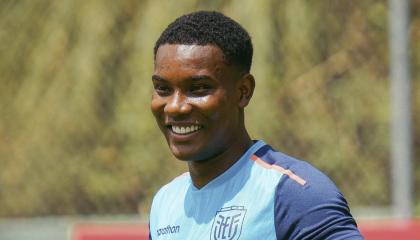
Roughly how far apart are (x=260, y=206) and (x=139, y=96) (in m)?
4.07

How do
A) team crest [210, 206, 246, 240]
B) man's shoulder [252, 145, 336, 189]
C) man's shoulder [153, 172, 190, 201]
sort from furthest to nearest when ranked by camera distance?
man's shoulder [153, 172, 190, 201] → team crest [210, 206, 246, 240] → man's shoulder [252, 145, 336, 189]

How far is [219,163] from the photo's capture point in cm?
334

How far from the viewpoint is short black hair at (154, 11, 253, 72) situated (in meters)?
3.22

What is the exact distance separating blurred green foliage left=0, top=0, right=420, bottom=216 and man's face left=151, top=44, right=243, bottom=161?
332 cm

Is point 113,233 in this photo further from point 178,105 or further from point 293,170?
point 293,170

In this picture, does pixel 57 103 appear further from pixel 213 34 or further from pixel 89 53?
pixel 213 34

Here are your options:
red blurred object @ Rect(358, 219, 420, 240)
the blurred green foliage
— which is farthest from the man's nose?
the blurred green foliage

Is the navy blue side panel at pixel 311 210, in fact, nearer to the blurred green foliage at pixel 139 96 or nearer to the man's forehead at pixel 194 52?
the man's forehead at pixel 194 52

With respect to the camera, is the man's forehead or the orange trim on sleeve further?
the man's forehead

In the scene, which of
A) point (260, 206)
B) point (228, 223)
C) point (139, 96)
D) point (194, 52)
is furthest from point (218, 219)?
point (139, 96)

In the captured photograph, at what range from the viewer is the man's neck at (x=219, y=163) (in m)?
3.32

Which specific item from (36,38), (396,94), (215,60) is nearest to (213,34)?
(215,60)

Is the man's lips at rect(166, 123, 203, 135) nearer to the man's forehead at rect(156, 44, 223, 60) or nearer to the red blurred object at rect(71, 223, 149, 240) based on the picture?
the man's forehead at rect(156, 44, 223, 60)

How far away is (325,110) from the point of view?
6605 mm
